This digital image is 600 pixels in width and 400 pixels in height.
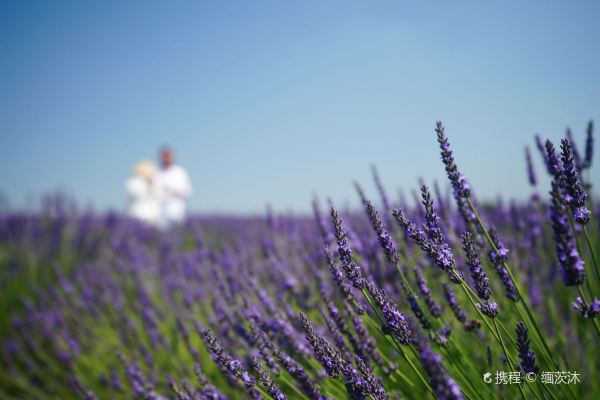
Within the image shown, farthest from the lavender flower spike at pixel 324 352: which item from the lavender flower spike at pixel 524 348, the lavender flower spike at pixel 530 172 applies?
the lavender flower spike at pixel 530 172

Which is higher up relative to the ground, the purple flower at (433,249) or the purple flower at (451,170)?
the purple flower at (451,170)

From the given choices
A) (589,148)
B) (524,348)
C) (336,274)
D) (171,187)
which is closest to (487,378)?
(524,348)

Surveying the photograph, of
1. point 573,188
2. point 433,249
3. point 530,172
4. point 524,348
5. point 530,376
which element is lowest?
point 530,376

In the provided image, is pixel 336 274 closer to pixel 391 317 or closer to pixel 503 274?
pixel 391 317

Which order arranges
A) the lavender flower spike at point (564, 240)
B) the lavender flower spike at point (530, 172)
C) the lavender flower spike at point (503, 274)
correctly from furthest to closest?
1. the lavender flower spike at point (530, 172)
2. the lavender flower spike at point (503, 274)
3. the lavender flower spike at point (564, 240)

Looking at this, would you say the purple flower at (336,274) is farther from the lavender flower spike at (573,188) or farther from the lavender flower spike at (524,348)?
the lavender flower spike at (573,188)

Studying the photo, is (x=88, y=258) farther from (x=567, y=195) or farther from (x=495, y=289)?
(x=567, y=195)

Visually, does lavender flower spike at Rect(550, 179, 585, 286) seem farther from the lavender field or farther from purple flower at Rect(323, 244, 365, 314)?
purple flower at Rect(323, 244, 365, 314)

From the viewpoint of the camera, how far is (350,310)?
4.81ft

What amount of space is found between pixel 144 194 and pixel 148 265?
16.2ft

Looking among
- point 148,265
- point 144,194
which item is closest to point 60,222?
point 148,265

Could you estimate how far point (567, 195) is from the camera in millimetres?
1154

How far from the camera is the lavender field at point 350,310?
112 centimetres

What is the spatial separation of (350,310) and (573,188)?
82cm
